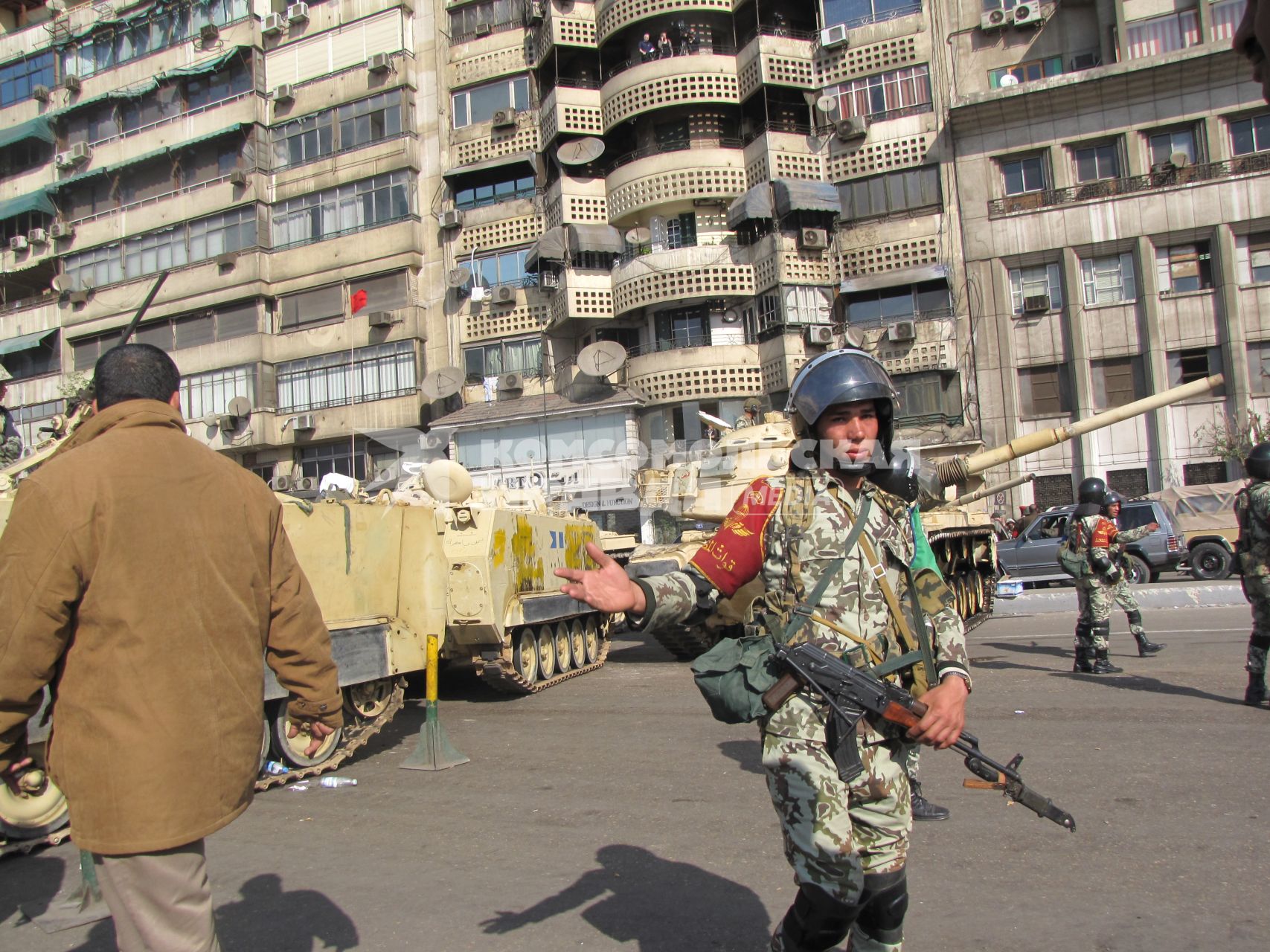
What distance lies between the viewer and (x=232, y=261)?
3294 centimetres

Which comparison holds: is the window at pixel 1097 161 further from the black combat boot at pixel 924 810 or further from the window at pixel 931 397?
the black combat boot at pixel 924 810

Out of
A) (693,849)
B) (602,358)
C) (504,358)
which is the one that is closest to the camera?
(693,849)

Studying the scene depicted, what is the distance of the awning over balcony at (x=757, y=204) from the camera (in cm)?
2711

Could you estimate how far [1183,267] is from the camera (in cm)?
2606

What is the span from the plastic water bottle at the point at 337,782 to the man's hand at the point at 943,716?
490 cm

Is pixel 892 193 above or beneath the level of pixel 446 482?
above

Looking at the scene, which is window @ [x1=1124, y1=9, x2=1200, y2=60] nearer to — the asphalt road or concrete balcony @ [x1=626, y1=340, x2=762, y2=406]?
concrete balcony @ [x1=626, y1=340, x2=762, y2=406]

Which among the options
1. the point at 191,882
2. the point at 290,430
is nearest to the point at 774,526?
the point at 191,882

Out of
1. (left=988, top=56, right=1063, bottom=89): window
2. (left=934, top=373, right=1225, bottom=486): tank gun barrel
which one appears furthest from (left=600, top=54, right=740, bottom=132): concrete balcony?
(left=934, top=373, right=1225, bottom=486): tank gun barrel

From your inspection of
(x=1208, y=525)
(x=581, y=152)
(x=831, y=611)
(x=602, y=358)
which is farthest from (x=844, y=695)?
(x=581, y=152)

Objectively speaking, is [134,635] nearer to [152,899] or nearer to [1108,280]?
[152,899]

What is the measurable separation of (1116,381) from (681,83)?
1441 cm

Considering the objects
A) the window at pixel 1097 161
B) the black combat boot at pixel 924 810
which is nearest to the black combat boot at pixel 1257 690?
the black combat boot at pixel 924 810

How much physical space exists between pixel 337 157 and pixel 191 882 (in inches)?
1305
